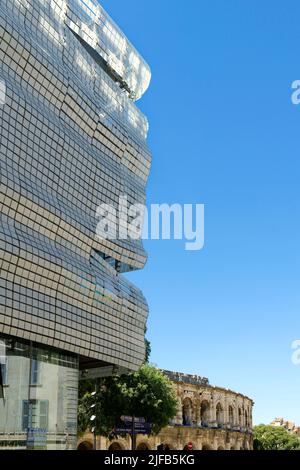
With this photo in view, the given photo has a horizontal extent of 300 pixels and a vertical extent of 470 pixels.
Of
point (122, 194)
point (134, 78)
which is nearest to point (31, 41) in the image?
point (122, 194)

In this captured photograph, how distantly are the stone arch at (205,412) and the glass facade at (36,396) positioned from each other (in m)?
50.5

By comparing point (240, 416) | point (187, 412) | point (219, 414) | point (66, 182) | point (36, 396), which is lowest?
point (240, 416)

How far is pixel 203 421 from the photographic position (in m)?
104

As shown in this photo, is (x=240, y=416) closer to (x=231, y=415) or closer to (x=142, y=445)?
A: (x=231, y=415)

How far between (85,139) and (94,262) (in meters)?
11.5

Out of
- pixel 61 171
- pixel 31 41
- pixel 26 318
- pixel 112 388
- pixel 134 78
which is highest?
pixel 134 78

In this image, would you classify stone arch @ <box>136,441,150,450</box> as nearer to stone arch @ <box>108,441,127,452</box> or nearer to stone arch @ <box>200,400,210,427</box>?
stone arch @ <box>108,441,127,452</box>

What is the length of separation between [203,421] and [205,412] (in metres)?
1.42

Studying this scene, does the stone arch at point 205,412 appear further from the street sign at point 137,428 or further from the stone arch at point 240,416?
the street sign at point 137,428

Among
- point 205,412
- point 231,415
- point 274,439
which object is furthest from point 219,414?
point 274,439

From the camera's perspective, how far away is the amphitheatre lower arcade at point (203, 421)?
91688mm

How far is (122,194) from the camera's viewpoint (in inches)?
2603

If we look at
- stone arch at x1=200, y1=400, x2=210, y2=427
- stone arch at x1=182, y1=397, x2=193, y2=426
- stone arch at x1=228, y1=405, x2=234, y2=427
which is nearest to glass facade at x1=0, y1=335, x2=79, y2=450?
stone arch at x1=182, y1=397, x2=193, y2=426

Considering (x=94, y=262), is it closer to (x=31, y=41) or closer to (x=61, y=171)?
(x=61, y=171)
